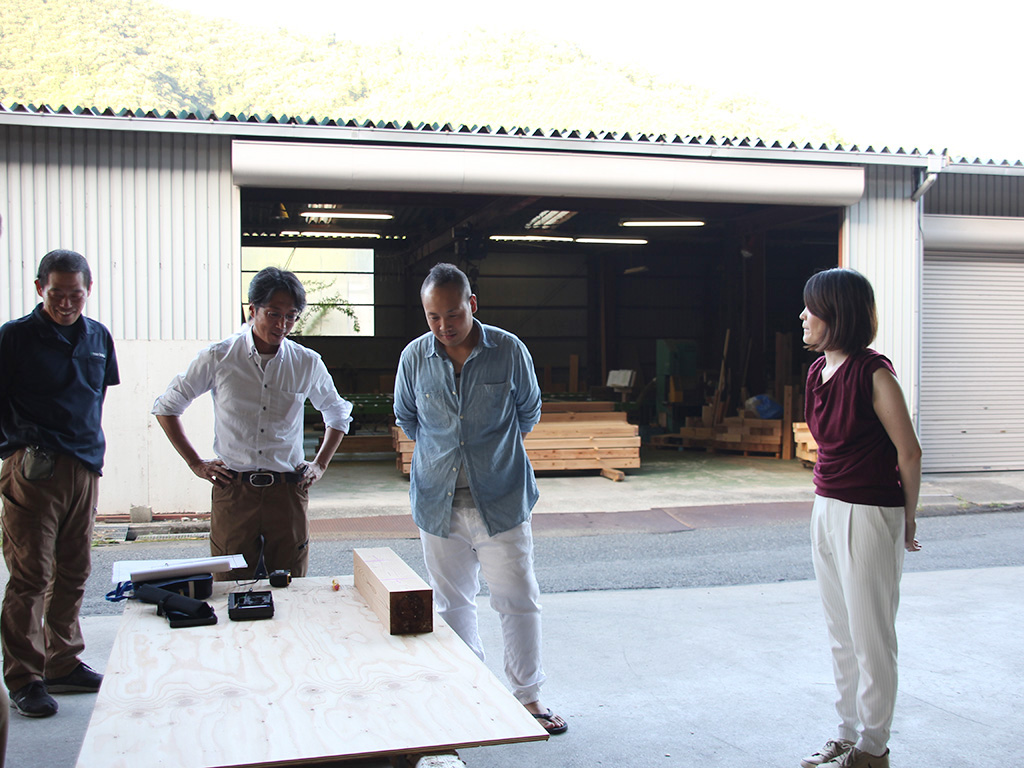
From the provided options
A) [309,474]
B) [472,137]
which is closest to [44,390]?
[309,474]

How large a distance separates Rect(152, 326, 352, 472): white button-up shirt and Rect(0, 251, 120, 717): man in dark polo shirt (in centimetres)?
45

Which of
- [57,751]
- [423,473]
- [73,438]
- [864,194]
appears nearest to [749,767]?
[423,473]

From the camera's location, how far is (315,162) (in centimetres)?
883

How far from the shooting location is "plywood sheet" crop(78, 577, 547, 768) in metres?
1.81

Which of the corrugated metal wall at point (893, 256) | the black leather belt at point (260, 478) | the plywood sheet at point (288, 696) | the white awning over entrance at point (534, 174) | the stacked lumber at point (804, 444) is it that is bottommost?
the stacked lumber at point (804, 444)

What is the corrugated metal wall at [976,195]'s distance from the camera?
453 inches

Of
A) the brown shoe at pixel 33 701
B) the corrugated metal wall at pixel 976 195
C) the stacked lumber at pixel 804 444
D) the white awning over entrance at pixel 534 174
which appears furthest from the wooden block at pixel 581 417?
the brown shoe at pixel 33 701

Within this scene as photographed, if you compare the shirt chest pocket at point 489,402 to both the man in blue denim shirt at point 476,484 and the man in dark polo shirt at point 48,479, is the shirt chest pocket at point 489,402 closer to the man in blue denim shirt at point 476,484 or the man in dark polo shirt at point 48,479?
the man in blue denim shirt at point 476,484

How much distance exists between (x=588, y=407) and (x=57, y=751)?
964 centimetres

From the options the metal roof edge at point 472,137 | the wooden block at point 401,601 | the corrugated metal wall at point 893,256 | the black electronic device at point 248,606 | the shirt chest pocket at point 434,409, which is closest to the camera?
the wooden block at point 401,601

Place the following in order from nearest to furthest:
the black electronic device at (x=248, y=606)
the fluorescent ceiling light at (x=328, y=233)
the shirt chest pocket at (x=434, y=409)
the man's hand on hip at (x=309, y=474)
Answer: the black electronic device at (x=248, y=606)
the shirt chest pocket at (x=434, y=409)
the man's hand on hip at (x=309, y=474)
the fluorescent ceiling light at (x=328, y=233)

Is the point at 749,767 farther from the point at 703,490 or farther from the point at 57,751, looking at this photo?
the point at 703,490

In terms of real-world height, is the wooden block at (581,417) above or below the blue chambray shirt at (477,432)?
below

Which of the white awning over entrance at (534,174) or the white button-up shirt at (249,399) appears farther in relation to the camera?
the white awning over entrance at (534,174)
